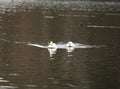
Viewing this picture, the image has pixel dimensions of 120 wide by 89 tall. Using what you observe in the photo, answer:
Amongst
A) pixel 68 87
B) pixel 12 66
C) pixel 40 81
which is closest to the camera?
pixel 68 87

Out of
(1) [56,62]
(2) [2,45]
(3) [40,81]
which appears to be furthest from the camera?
(2) [2,45]

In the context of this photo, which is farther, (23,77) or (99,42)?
(99,42)

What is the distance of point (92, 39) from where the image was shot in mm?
56219

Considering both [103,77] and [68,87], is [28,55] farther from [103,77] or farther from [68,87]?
[68,87]

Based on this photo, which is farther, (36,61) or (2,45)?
(2,45)

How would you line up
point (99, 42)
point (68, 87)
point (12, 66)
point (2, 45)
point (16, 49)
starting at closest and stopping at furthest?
1. point (68, 87)
2. point (12, 66)
3. point (16, 49)
4. point (2, 45)
5. point (99, 42)

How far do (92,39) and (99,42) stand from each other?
337 cm

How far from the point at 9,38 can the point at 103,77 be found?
81.6ft

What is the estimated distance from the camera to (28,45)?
1886 inches

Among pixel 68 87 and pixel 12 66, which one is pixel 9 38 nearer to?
pixel 12 66

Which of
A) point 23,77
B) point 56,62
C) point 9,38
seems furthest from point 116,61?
point 9,38

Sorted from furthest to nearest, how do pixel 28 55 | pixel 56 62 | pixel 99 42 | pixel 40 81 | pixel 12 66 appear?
1. pixel 99 42
2. pixel 28 55
3. pixel 56 62
4. pixel 12 66
5. pixel 40 81

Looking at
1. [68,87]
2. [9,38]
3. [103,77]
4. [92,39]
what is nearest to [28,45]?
[9,38]

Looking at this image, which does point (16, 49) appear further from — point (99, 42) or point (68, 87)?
point (68, 87)
